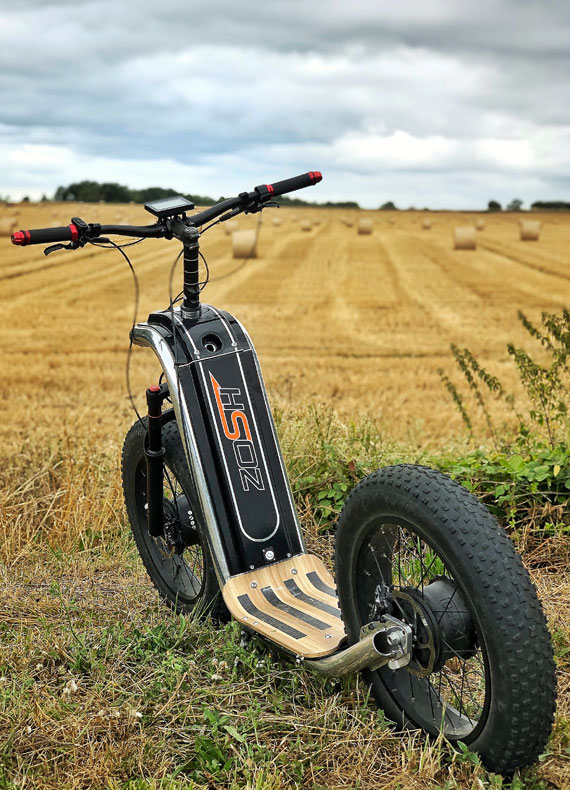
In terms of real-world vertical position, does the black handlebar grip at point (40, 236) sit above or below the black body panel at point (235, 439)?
above

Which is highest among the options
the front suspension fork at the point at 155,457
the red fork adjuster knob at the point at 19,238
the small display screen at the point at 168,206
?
the small display screen at the point at 168,206

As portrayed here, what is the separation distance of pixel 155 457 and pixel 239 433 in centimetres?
35

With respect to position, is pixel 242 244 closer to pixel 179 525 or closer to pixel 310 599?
pixel 179 525

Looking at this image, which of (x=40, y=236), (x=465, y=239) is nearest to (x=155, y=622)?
(x=40, y=236)

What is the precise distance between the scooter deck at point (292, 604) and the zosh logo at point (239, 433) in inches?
12.0

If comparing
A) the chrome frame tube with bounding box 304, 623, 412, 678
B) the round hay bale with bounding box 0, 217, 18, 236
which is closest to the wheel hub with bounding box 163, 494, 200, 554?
the chrome frame tube with bounding box 304, 623, 412, 678

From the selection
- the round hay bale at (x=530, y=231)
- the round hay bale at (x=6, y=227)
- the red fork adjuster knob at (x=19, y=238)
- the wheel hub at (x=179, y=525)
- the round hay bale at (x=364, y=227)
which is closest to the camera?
the red fork adjuster knob at (x=19, y=238)

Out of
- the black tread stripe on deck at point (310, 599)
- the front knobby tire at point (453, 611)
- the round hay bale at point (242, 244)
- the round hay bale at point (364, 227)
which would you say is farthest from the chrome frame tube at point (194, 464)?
the round hay bale at point (364, 227)

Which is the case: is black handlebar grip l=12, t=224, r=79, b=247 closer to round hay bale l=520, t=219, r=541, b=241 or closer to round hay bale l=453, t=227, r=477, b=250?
round hay bale l=453, t=227, r=477, b=250

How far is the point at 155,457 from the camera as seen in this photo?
3.05 metres

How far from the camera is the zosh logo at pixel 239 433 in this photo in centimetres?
290

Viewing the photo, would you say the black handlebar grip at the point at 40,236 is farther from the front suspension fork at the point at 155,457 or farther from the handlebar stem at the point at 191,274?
the front suspension fork at the point at 155,457

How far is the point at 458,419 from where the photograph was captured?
23.1 feet

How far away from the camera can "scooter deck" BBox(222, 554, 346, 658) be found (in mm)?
2604
